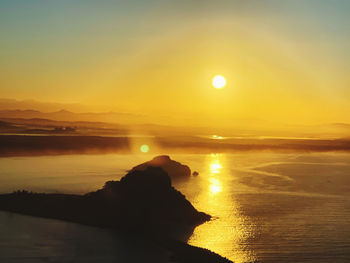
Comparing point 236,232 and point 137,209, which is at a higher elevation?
point 137,209

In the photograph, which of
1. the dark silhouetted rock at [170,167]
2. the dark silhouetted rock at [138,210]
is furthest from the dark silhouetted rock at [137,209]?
the dark silhouetted rock at [170,167]

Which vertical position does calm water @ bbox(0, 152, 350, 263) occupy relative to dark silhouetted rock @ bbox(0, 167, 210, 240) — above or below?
below

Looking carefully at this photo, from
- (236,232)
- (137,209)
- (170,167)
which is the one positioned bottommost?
(236,232)

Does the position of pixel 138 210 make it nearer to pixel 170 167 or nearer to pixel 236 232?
pixel 236 232

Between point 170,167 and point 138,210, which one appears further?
point 170,167

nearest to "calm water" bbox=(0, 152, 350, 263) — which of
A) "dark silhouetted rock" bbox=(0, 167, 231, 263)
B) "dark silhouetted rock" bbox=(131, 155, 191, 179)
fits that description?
"dark silhouetted rock" bbox=(0, 167, 231, 263)

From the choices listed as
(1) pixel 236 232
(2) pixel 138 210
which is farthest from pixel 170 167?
(1) pixel 236 232

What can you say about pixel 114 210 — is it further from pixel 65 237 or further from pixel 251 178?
pixel 251 178

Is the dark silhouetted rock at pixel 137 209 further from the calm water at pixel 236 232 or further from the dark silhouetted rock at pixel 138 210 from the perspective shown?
the calm water at pixel 236 232

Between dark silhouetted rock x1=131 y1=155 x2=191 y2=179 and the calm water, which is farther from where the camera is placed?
dark silhouetted rock x1=131 y1=155 x2=191 y2=179

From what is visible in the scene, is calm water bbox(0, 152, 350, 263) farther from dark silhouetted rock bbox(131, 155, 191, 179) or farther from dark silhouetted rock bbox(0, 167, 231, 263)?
dark silhouetted rock bbox(131, 155, 191, 179)

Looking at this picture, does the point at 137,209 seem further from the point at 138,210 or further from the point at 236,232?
the point at 236,232
